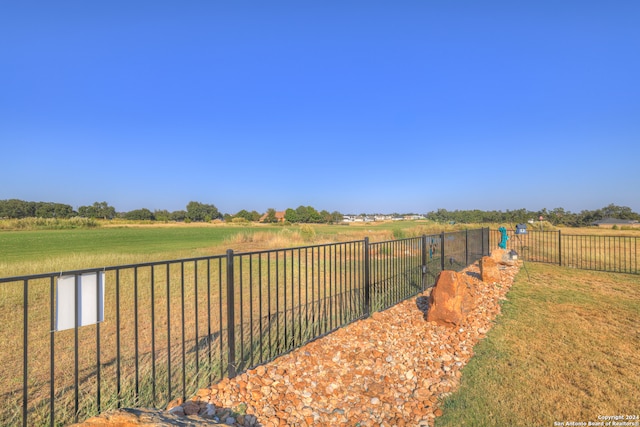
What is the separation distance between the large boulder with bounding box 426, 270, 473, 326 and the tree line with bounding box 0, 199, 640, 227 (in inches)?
1423

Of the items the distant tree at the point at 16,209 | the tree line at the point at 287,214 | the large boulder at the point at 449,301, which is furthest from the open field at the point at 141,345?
the distant tree at the point at 16,209

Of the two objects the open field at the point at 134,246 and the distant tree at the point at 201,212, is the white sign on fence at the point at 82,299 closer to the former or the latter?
the open field at the point at 134,246

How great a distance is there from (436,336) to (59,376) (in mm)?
5266

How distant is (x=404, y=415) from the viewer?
2.80 meters

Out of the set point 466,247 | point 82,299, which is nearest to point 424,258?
point 466,247

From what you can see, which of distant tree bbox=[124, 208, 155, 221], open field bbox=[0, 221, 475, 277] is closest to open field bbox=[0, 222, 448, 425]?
open field bbox=[0, 221, 475, 277]

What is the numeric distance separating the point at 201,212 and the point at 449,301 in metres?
115

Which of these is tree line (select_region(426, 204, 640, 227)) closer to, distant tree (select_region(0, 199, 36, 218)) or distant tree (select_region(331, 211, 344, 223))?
distant tree (select_region(331, 211, 344, 223))

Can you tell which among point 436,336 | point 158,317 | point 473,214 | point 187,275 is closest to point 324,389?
point 436,336

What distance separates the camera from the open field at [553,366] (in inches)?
111

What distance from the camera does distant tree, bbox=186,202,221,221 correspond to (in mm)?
108375

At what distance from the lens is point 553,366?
3.68 meters

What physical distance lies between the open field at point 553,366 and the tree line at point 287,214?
34438mm

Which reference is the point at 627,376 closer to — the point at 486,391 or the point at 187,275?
the point at 486,391
